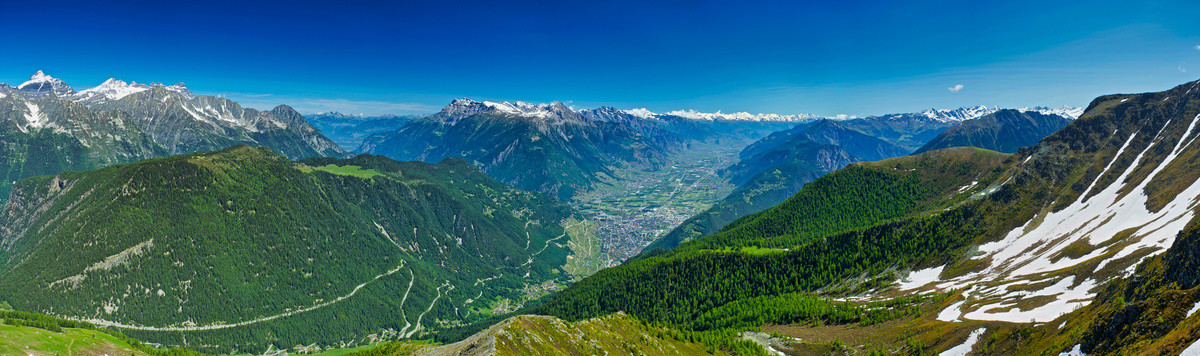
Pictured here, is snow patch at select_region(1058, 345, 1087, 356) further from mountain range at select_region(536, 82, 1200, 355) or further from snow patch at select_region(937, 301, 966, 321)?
snow patch at select_region(937, 301, 966, 321)

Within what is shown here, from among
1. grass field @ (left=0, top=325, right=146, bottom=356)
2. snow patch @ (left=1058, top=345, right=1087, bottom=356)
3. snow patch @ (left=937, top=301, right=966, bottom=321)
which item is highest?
snow patch @ (left=1058, top=345, right=1087, bottom=356)

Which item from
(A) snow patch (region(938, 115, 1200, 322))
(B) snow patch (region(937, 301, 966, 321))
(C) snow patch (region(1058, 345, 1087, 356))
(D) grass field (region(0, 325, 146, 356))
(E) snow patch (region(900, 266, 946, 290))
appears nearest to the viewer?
(C) snow patch (region(1058, 345, 1087, 356))

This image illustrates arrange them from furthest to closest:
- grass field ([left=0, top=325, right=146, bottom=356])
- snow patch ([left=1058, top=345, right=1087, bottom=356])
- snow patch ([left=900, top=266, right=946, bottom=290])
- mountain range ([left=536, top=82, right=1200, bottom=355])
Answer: snow patch ([left=900, top=266, right=946, bottom=290]) < grass field ([left=0, top=325, right=146, bottom=356]) < mountain range ([left=536, top=82, right=1200, bottom=355]) < snow patch ([left=1058, top=345, right=1087, bottom=356])

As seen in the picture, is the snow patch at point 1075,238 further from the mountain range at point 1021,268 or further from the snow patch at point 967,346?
the snow patch at point 967,346

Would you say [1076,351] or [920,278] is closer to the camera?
[1076,351]

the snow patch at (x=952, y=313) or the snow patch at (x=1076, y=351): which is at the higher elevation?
the snow patch at (x=1076, y=351)

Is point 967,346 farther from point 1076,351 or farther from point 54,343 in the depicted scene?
point 54,343

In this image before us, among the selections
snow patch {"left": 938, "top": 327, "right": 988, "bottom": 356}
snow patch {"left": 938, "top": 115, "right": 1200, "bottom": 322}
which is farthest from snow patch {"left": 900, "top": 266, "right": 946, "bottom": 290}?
snow patch {"left": 938, "top": 327, "right": 988, "bottom": 356}

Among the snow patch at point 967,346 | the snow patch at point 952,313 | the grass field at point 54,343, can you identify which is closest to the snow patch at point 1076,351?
the snow patch at point 967,346

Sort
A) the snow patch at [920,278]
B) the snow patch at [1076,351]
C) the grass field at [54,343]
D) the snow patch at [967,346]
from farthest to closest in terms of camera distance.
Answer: the snow patch at [920,278] < the grass field at [54,343] < the snow patch at [967,346] < the snow patch at [1076,351]

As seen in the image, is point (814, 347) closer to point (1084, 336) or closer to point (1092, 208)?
point (1084, 336)

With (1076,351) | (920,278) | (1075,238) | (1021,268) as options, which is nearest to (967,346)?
(1076,351)

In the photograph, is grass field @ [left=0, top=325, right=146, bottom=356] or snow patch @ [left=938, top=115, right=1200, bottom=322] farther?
grass field @ [left=0, top=325, right=146, bottom=356]

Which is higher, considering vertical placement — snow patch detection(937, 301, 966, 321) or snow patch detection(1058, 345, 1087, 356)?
snow patch detection(1058, 345, 1087, 356)
